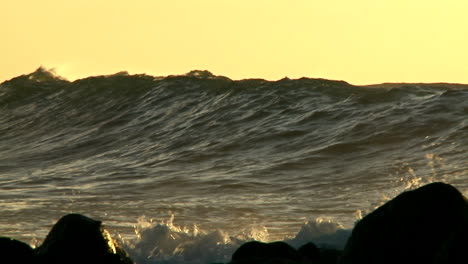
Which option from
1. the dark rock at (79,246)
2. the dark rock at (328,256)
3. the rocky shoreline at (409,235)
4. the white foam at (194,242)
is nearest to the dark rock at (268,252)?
the dark rock at (328,256)

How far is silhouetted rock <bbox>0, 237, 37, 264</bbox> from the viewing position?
638cm

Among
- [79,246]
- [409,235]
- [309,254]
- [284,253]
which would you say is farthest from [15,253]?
[409,235]

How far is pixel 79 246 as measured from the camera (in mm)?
6648

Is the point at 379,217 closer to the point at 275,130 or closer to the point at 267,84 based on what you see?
the point at 275,130

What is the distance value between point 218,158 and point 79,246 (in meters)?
11.1

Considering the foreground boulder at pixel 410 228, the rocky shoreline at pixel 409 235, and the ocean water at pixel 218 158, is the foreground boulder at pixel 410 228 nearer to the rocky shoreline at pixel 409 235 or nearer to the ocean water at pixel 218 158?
the rocky shoreline at pixel 409 235

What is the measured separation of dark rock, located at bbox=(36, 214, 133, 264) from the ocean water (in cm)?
162

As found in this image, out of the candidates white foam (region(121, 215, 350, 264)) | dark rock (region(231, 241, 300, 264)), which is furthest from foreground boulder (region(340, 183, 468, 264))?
white foam (region(121, 215, 350, 264))

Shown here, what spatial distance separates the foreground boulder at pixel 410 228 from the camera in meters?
5.78

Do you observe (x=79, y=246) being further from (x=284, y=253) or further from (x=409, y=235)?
(x=409, y=235)

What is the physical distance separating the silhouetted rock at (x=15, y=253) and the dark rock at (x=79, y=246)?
Answer: 137mm

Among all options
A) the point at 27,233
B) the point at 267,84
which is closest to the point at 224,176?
the point at 27,233

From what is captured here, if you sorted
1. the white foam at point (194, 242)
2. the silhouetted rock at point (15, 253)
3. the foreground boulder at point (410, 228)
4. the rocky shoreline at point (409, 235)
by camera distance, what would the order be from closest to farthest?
the rocky shoreline at point (409, 235), the foreground boulder at point (410, 228), the silhouetted rock at point (15, 253), the white foam at point (194, 242)

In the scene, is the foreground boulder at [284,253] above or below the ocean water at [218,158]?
below
